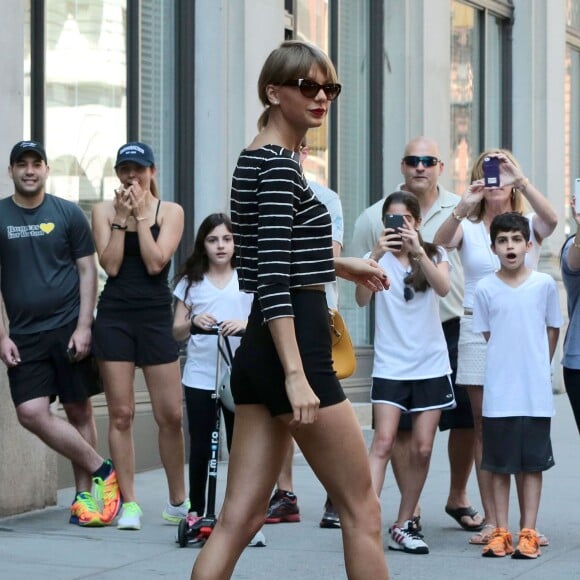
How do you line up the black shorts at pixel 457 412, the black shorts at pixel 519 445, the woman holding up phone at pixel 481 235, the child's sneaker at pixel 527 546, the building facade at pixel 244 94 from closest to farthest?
the child's sneaker at pixel 527 546, the black shorts at pixel 519 445, the woman holding up phone at pixel 481 235, the black shorts at pixel 457 412, the building facade at pixel 244 94

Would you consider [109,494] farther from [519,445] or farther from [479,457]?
[519,445]

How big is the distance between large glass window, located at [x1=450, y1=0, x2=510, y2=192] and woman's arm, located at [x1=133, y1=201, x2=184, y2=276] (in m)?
7.76

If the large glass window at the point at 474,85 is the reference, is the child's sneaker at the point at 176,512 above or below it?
below

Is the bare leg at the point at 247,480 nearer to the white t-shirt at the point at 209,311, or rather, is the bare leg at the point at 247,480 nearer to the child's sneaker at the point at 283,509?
the white t-shirt at the point at 209,311

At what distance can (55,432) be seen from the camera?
782cm

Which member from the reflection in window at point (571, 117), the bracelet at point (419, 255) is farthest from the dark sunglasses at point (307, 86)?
the reflection in window at point (571, 117)

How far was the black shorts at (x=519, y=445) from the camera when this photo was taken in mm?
7070

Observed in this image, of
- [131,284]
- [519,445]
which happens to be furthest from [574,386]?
[131,284]

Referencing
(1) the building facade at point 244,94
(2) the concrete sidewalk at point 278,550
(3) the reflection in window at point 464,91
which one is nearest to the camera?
(2) the concrete sidewalk at point 278,550

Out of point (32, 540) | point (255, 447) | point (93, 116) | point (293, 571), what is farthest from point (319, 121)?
point (93, 116)

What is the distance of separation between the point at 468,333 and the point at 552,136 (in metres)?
10.6

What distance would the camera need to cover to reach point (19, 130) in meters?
8.30

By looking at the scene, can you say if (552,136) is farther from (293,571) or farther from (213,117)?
(293,571)

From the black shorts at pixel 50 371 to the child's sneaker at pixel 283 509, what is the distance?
3.94 ft
